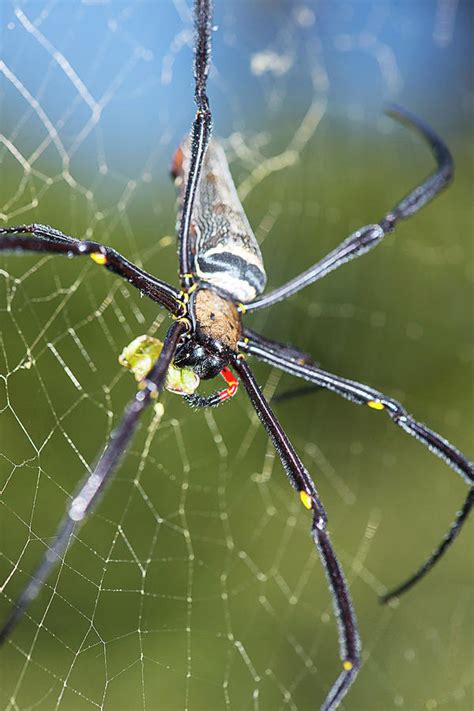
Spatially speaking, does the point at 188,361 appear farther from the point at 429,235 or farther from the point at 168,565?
the point at 429,235

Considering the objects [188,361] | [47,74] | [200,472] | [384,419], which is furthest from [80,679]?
[384,419]

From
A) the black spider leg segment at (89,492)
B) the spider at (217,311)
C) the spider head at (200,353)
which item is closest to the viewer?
the black spider leg segment at (89,492)

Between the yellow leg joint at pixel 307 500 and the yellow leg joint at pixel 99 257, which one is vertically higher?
the yellow leg joint at pixel 99 257

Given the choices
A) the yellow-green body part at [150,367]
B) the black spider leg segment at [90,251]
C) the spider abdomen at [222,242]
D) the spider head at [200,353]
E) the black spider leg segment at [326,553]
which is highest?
the spider abdomen at [222,242]

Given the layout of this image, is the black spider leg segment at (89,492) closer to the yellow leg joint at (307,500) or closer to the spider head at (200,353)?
the spider head at (200,353)

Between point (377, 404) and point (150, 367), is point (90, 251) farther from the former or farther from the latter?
point (377, 404)

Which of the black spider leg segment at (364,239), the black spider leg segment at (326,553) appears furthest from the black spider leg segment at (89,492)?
the black spider leg segment at (364,239)

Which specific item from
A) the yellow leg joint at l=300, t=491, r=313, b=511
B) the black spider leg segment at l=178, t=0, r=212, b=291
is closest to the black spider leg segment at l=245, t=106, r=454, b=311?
the black spider leg segment at l=178, t=0, r=212, b=291

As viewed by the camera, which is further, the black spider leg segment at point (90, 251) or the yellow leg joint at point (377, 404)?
the yellow leg joint at point (377, 404)

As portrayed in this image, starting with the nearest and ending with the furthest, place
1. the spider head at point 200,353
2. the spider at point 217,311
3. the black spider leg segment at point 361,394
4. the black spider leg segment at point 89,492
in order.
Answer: the black spider leg segment at point 89,492
the spider at point 217,311
the spider head at point 200,353
the black spider leg segment at point 361,394
